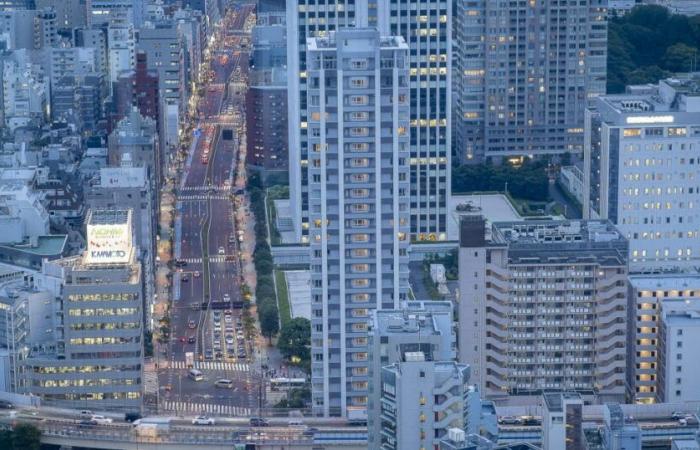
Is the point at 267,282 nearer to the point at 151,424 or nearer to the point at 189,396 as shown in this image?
the point at 189,396

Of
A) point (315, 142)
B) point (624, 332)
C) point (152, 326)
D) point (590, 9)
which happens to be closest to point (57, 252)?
point (152, 326)

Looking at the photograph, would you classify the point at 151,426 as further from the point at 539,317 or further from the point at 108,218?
the point at 539,317

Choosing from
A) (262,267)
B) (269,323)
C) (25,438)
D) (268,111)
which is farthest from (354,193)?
(268,111)

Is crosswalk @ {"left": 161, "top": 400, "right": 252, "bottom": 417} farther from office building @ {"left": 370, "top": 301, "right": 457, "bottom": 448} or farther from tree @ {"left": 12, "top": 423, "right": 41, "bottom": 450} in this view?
office building @ {"left": 370, "top": 301, "right": 457, "bottom": 448}

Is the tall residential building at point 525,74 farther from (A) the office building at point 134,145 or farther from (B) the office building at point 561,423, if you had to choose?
(B) the office building at point 561,423

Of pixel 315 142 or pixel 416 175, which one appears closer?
pixel 315 142

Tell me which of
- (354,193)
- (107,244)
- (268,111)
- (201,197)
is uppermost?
(354,193)
